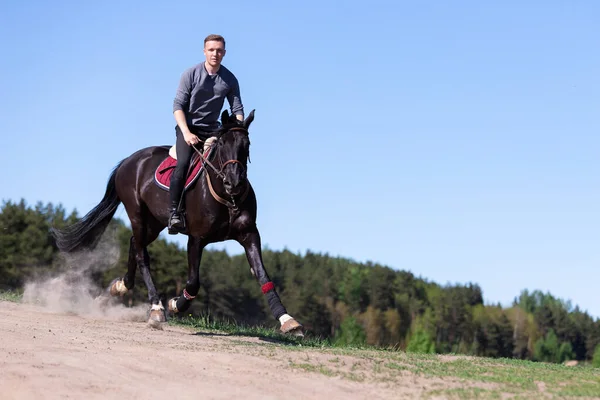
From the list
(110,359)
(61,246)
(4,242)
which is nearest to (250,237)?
(110,359)

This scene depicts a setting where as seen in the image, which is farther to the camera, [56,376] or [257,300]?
[257,300]

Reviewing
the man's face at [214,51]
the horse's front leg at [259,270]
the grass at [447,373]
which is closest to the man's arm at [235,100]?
the man's face at [214,51]

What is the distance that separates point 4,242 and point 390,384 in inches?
3237

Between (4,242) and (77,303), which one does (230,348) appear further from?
(4,242)

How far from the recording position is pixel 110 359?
8492 mm

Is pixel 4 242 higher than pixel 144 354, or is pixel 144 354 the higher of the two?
pixel 4 242

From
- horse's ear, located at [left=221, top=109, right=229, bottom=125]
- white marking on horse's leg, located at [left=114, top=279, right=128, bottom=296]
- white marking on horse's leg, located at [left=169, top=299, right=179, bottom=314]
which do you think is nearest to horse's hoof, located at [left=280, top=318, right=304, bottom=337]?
white marking on horse's leg, located at [left=169, top=299, right=179, bottom=314]

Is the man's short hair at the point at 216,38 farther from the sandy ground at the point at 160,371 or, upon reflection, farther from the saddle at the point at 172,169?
the sandy ground at the point at 160,371

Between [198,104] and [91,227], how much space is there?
4213 millimetres

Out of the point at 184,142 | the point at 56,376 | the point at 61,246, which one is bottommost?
the point at 56,376

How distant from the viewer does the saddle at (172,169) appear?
12.2 metres

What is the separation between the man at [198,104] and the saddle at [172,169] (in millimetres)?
77

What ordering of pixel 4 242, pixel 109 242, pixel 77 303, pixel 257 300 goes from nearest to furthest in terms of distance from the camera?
1. pixel 77 303
2. pixel 109 242
3. pixel 4 242
4. pixel 257 300

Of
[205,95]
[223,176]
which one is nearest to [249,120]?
[223,176]
